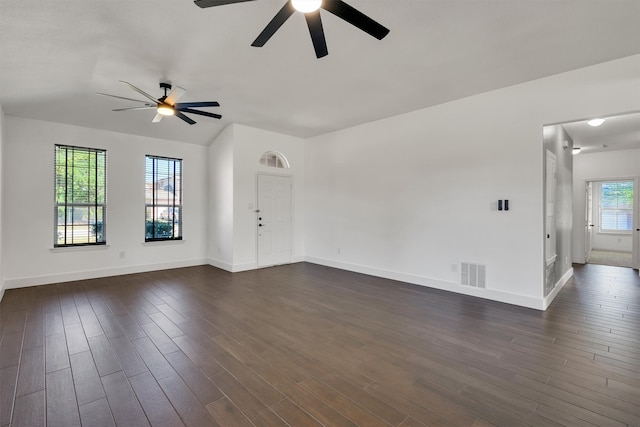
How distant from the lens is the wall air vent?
424 cm

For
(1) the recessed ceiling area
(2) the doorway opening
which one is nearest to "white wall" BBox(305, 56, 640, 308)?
(1) the recessed ceiling area

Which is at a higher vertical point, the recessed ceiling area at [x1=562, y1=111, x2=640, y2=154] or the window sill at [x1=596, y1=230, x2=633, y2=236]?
the recessed ceiling area at [x1=562, y1=111, x2=640, y2=154]

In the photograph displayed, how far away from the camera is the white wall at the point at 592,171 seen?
679 centimetres

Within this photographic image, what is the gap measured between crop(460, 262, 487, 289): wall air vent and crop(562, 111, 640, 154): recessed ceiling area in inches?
93.0

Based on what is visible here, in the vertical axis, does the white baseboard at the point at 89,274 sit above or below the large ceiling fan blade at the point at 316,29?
below

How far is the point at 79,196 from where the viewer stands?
538 centimetres

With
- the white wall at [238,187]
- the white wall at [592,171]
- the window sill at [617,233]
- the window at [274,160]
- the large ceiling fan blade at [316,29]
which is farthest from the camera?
the window sill at [617,233]

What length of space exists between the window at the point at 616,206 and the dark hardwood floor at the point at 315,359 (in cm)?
646

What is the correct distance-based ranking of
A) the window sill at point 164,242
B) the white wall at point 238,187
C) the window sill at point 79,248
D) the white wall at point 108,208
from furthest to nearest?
the window sill at point 164,242 → the white wall at point 238,187 → the window sill at point 79,248 → the white wall at point 108,208

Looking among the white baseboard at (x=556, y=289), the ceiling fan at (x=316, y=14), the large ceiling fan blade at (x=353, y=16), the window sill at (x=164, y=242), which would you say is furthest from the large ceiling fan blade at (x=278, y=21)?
the window sill at (x=164, y=242)

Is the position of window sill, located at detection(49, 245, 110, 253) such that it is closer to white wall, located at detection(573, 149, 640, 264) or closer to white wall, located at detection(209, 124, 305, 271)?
white wall, located at detection(209, 124, 305, 271)

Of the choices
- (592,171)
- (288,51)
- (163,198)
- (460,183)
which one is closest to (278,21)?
(288,51)

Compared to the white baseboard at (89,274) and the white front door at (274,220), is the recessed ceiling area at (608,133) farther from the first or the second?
the white baseboard at (89,274)

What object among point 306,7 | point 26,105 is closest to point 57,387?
point 306,7
